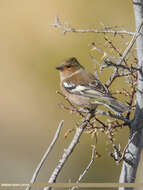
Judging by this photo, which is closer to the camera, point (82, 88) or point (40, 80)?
point (82, 88)

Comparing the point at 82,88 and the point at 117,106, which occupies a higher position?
the point at 117,106

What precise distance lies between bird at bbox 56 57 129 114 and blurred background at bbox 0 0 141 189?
82.3 inches

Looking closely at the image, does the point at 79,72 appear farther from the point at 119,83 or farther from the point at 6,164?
the point at 6,164

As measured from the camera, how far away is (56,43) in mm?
7598

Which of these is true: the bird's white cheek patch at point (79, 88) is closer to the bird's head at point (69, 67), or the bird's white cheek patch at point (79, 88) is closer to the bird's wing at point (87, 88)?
the bird's wing at point (87, 88)

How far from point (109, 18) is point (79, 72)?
104 inches

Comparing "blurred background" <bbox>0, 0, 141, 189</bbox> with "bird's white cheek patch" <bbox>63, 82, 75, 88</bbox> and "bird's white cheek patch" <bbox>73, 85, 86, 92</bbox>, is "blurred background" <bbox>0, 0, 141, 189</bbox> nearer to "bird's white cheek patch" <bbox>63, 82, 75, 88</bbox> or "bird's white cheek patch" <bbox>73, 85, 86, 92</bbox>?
"bird's white cheek patch" <bbox>63, 82, 75, 88</bbox>

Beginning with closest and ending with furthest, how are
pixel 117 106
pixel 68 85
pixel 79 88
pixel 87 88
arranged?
pixel 117 106
pixel 87 88
pixel 79 88
pixel 68 85

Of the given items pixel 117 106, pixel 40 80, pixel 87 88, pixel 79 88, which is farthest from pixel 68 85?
pixel 40 80

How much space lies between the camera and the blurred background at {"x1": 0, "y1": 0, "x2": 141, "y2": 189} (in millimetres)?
7266

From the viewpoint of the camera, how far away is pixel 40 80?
7.61 meters

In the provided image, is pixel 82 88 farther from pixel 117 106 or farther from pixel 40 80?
pixel 40 80

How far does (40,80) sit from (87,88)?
3151 millimetres

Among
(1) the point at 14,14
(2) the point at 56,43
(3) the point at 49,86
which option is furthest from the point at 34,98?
(1) the point at 14,14
